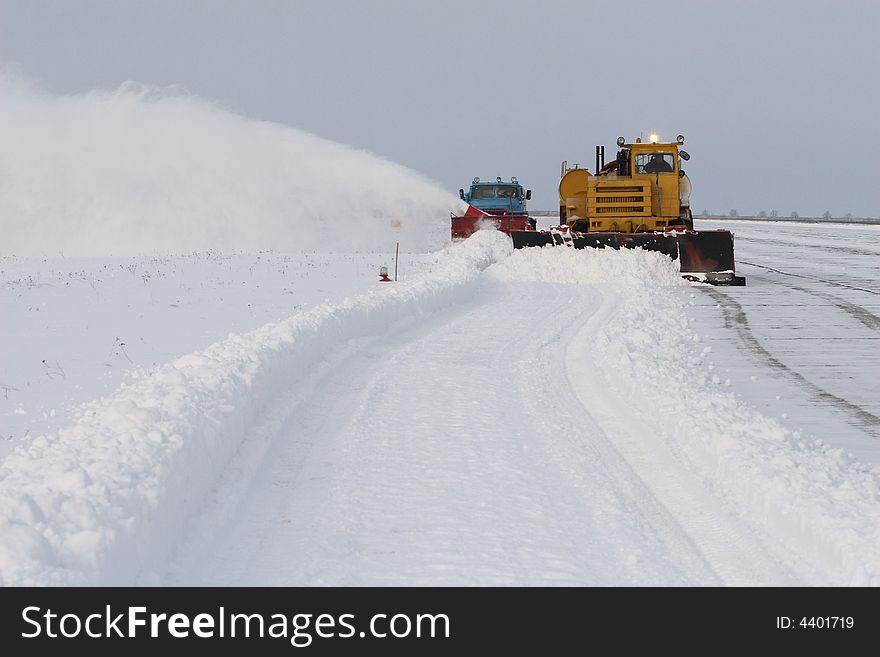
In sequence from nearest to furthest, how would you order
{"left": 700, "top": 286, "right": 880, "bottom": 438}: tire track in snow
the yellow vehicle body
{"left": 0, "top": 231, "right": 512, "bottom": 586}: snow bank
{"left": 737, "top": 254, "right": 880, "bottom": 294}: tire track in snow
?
{"left": 0, "top": 231, "right": 512, "bottom": 586}: snow bank, {"left": 700, "top": 286, "right": 880, "bottom": 438}: tire track in snow, {"left": 737, "top": 254, "right": 880, "bottom": 294}: tire track in snow, the yellow vehicle body

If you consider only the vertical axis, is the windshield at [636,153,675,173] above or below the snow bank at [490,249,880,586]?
above

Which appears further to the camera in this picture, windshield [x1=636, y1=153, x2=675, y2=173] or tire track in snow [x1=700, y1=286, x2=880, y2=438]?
windshield [x1=636, y1=153, x2=675, y2=173]

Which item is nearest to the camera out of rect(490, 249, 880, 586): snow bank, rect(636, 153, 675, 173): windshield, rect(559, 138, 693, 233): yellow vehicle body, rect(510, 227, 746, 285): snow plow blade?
rect(490, 249, 880, 586): snow bank

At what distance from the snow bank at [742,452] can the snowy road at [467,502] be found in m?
0.21

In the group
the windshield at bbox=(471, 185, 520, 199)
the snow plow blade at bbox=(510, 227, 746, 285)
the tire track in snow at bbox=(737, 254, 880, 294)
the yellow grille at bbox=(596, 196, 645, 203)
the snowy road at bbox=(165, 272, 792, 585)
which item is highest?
the windshield at bbox=(471, 185, 520, 199)

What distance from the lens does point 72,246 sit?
99.2 feet

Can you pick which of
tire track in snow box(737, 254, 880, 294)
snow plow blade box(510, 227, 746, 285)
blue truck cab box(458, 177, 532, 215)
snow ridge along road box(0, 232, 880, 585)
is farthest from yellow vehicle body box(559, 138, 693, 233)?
snow ridge along road box(0, 232, 880, 585)

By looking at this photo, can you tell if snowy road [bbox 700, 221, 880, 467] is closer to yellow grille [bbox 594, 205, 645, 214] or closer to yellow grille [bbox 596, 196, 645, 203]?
yellow grille [bbox 594, 205, 645, 214]

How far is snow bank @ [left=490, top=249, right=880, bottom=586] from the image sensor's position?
4418 millimetres

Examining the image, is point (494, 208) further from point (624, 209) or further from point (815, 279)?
point (815, 279)

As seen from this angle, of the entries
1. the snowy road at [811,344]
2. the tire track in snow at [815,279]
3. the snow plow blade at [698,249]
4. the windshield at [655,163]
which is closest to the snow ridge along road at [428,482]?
the snowy road at [811,344]

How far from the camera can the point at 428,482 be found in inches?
216
